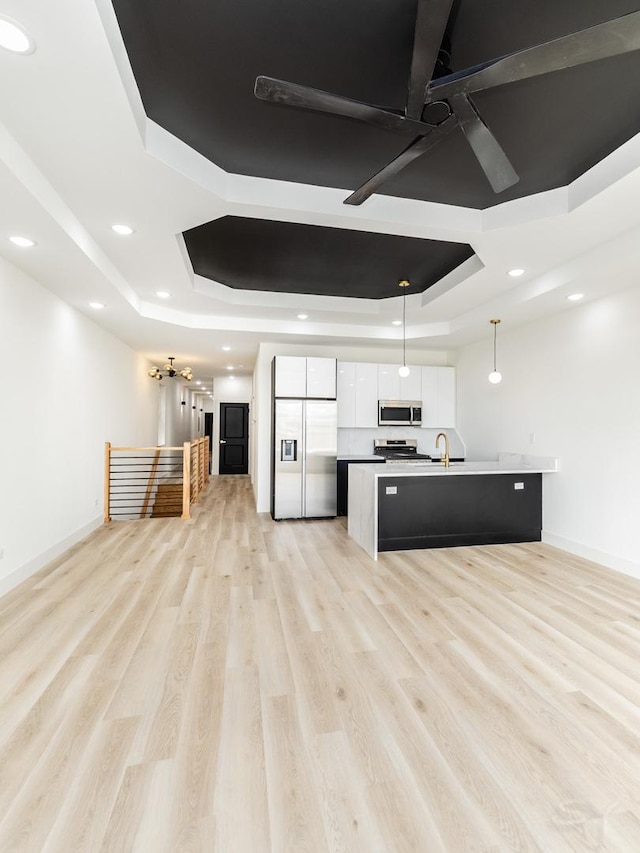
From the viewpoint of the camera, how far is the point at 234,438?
11.9 meters

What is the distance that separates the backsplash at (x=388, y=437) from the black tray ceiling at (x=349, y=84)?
14.3 feet

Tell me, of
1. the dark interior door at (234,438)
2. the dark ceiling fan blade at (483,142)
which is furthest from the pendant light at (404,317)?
the dark interior door at (234,438)

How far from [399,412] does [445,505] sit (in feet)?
7.64

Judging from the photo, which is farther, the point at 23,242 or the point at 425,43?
the point at 23,242

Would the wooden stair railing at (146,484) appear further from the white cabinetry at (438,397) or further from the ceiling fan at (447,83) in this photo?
the ceiling fan at (447,83)

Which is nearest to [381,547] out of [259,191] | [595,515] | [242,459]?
[595,515]

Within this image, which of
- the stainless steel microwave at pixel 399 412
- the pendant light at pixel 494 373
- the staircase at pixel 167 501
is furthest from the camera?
the staircase at pixel 167 501

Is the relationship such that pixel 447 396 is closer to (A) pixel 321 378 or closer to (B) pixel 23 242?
(A) pixel 321 378

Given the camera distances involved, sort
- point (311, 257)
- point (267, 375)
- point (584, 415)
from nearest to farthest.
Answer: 1. point (311, 257)
2. point (584, 415)
3. point (267, 375)

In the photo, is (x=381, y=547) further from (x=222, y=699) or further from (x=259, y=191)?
(x=259, y=191)

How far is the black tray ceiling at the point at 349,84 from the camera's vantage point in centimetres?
171

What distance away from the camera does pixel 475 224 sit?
10.4 ft

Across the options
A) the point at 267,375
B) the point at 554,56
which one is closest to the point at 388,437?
the point at 267,375

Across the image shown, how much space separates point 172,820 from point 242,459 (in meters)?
10.8
